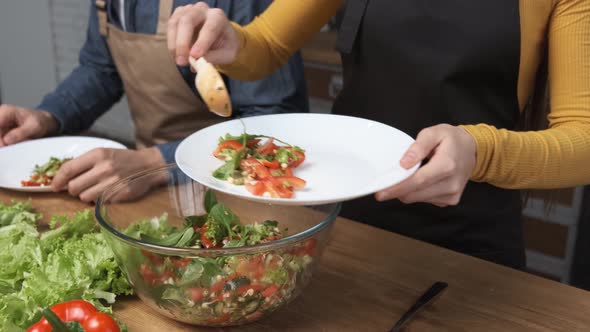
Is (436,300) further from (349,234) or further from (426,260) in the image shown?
(349,234)

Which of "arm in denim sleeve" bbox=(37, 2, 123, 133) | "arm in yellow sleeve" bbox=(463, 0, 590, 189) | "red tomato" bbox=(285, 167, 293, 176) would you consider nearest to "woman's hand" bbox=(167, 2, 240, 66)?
"red tomato" bbox=(285, 167, 293, 176)

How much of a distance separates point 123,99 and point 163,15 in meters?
2.16

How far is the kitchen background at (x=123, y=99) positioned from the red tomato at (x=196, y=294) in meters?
1.81

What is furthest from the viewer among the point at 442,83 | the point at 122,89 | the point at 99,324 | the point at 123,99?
the point at 123,99

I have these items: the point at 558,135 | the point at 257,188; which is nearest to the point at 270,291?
the point at 257,188

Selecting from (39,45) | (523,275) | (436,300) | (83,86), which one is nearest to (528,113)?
(523,275)

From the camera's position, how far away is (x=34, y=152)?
156 cm

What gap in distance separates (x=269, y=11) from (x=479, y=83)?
0.50m

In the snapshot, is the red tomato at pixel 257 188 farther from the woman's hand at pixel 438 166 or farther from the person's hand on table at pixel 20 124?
the person's hand on table at pixel 20 124

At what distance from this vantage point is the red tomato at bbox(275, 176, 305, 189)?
915mm

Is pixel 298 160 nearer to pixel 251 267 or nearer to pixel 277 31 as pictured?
pixel 251 267

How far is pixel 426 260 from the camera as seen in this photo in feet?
3.58

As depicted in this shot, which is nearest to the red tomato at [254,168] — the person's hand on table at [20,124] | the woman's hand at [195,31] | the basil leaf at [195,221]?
the basil leaf at [195,221]

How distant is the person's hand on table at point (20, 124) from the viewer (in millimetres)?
1654
